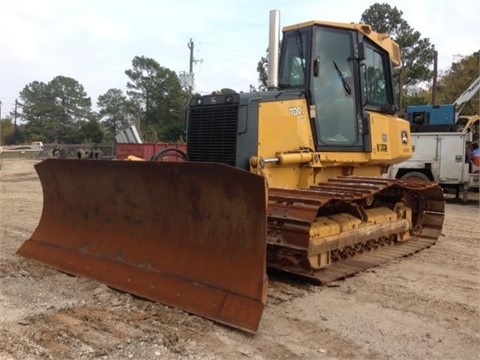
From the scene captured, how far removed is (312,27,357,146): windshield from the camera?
574 cm

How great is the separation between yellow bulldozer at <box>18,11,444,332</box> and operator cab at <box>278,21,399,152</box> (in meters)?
0.01

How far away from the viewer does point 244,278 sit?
3.98 m

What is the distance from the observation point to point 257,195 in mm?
4027

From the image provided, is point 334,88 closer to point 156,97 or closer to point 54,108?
point 156,97

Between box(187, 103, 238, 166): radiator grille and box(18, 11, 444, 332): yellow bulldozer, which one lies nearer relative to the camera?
box(18, 11, 444, 332): yellow bulldozer

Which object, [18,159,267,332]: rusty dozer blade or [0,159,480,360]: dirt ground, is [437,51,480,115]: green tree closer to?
[0,159,480,360]: dirt ground

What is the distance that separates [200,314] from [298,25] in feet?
11.7

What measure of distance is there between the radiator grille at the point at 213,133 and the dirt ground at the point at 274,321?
1.41 m

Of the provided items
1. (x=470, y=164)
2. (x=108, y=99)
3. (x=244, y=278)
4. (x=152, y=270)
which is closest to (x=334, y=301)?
(x=244, y=278)

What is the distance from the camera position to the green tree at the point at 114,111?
2418 inches

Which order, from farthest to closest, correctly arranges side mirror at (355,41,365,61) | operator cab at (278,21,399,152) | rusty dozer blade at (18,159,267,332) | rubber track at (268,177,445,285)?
side mirror at (355,41,365,61), operator cab at (278,21,399,152), rubber track at (268,177,445,285), rusty dozer blade at (18,159,267,332)

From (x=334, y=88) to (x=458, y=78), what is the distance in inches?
1159

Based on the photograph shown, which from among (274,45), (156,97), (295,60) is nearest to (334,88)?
(295,60)

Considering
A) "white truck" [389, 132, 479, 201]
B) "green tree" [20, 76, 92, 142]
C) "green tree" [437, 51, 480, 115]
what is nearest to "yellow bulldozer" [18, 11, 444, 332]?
"white truck" [389, 132, 479, 201]
